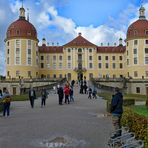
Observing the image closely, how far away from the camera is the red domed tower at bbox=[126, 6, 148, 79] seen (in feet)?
291

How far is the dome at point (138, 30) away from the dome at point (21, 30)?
24169mm

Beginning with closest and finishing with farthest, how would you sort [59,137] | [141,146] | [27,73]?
[141,146] → [59,137] → [27,73]

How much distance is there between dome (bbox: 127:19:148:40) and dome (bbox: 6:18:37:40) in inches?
952

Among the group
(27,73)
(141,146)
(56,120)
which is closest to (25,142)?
(141,146)

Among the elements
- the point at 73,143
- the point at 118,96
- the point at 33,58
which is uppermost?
the point at 33,58

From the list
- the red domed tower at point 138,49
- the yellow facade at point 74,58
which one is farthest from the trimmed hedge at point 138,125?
the yellow facade at point 74,58

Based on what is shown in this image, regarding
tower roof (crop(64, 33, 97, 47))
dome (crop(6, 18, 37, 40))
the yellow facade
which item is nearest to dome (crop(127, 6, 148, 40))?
the yellow facade

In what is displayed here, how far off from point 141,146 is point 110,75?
9098cm

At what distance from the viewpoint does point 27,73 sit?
89.4m

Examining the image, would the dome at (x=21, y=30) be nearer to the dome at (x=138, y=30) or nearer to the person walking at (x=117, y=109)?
the dome at (x=138, y=30)

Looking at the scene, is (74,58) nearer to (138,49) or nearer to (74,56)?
(74,56)

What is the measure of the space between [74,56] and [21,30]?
57.5 feet

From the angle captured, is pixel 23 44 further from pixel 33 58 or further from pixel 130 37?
pixel 130 37

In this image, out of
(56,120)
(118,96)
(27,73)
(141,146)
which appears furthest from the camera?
(27,73)
